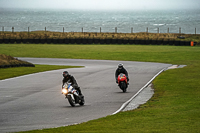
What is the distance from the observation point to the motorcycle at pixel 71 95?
561 inches

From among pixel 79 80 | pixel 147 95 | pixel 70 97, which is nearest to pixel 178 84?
pixel 147 95

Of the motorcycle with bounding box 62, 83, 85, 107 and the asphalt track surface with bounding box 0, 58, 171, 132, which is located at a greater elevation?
the motorcycle with bounding box 62, 83, 85, 107

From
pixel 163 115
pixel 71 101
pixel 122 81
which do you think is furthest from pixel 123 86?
pixel 163 115

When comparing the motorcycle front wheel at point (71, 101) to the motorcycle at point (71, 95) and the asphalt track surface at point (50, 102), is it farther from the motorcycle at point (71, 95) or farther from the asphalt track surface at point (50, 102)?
the asphalt track surface at point (50, 102)

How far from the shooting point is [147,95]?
58.2ft

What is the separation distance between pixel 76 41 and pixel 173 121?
54051 millimetres

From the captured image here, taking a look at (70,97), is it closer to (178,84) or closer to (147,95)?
(147,95)

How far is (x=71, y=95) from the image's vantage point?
47.5 feet

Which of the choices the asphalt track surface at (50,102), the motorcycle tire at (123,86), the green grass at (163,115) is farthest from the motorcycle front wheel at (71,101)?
the motorcycle tire at (123,86)

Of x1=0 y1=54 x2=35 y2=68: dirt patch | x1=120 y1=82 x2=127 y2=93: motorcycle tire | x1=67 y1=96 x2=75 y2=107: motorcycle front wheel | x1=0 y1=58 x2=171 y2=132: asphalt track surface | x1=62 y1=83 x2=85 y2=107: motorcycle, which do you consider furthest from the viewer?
x1=0 y1=54 x2=35 y2=68: dirt patch

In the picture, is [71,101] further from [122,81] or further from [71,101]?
[122,81]

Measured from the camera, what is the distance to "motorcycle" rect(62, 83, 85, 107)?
46.8 ft

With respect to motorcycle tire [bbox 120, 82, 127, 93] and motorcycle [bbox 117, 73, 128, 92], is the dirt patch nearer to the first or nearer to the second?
motorcycle [bbox 117, 73, 128, 92]

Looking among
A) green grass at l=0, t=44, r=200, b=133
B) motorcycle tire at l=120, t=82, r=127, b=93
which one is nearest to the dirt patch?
green grass at l=0, t=44, r=200, b=133
